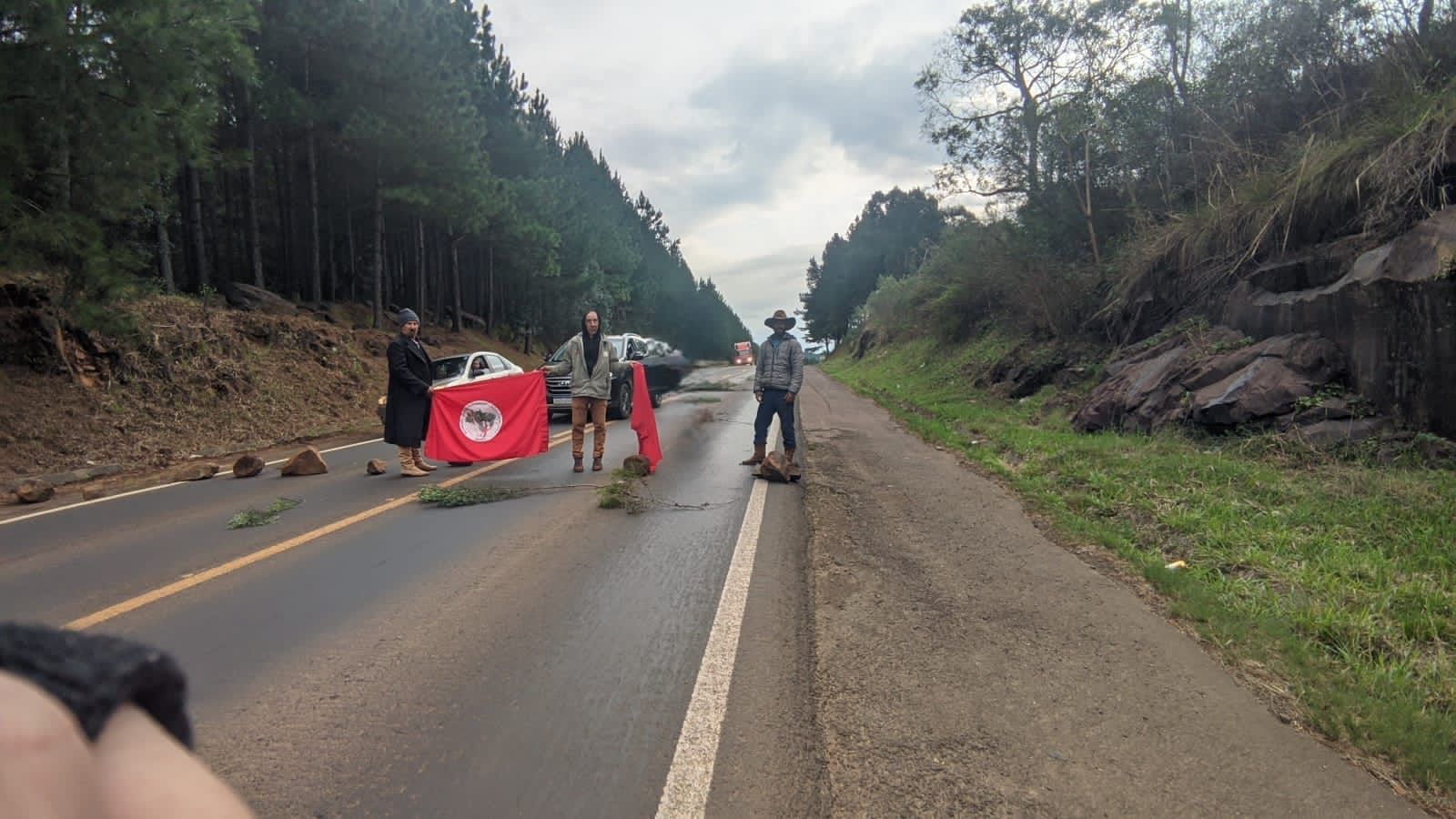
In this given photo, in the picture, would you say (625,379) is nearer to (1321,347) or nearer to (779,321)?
(779,321)

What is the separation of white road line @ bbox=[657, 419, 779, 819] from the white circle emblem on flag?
18.6ft

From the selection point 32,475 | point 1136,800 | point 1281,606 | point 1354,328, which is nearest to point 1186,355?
point 1354,328

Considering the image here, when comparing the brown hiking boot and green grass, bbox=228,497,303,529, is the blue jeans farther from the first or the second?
green grass, bbox=228,497,303,529

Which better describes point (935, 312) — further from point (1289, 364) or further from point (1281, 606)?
point (1281, 606)

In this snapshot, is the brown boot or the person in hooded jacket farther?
the person in hooded jacket

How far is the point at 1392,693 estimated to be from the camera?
3459 mm

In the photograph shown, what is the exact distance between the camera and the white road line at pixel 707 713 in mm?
2715

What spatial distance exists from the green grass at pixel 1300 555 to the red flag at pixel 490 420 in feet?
19.4

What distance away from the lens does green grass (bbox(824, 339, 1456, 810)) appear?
3.40 m

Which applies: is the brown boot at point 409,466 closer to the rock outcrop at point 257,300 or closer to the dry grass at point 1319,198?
the dry grass at point 1319,198

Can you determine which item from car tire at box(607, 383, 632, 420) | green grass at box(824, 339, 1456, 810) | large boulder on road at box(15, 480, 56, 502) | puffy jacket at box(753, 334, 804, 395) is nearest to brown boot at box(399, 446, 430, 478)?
large boulder on road at box(15, 480, 56, 502)

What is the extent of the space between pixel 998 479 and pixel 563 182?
3940cm

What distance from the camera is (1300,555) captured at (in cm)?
525

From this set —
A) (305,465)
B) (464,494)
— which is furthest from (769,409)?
(305,465)
